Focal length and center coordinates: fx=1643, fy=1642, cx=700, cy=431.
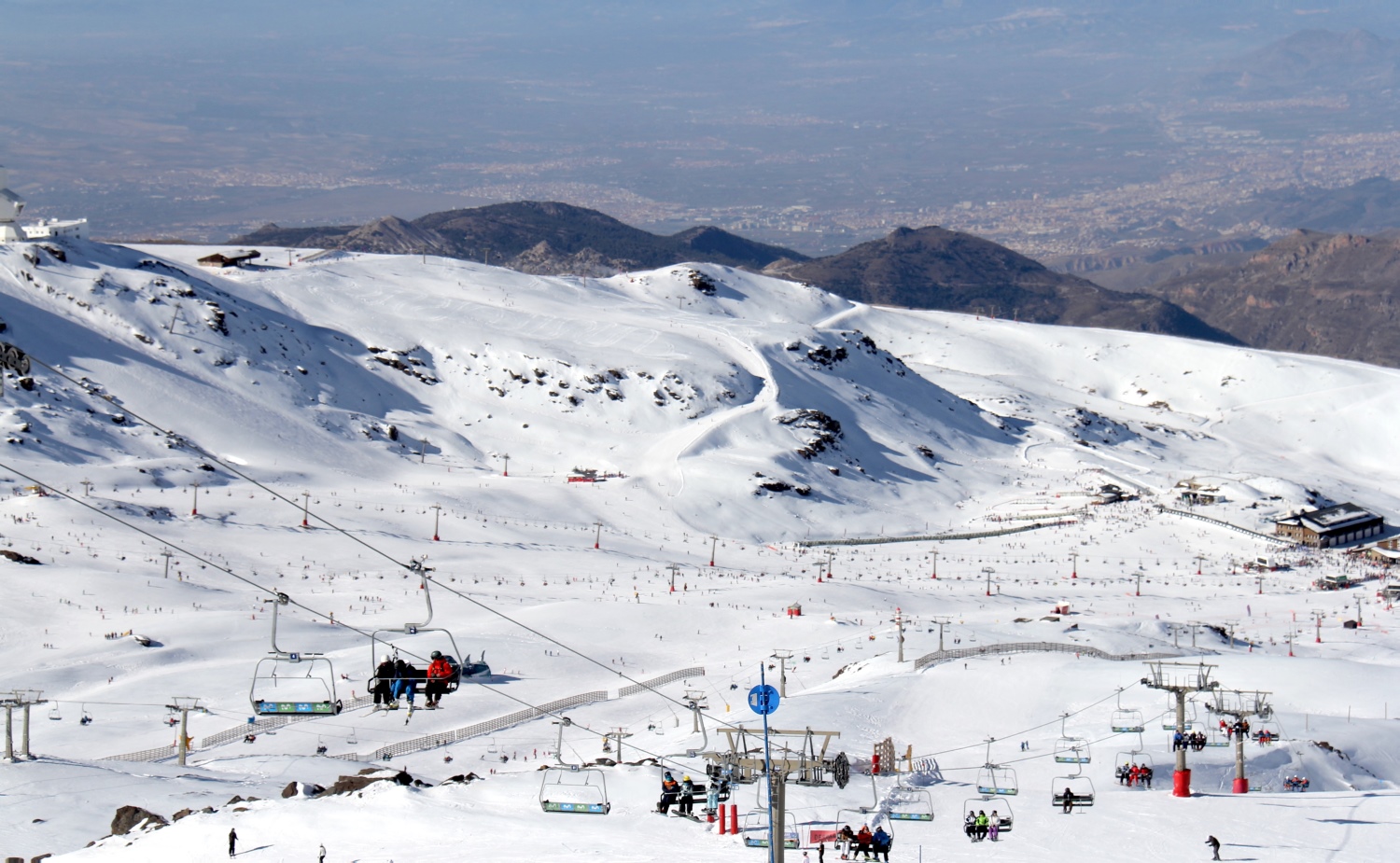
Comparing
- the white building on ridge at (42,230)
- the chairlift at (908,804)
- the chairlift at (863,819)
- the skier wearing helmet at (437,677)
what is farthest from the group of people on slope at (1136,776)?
the white building on ridge at (42,230)

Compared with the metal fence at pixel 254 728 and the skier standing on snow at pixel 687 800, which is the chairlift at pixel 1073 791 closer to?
the skier standing on snow at pixel 687 800

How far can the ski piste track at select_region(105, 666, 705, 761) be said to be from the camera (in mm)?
45188

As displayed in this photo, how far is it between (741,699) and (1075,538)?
1848 inches

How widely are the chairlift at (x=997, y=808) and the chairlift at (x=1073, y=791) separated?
3.73ft

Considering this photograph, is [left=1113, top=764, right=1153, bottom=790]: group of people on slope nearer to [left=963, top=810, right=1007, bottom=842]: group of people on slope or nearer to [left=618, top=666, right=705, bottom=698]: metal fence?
[left=963, top=810, right=1007, bottom=842]: group of people on slope

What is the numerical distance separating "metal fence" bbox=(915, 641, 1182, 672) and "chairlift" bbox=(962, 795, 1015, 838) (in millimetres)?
17034

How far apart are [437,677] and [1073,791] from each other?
18.8 metres

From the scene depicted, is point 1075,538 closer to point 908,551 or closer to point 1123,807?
point 908,551

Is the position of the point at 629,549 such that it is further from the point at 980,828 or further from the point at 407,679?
the point at 407,679

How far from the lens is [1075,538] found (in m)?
94.2

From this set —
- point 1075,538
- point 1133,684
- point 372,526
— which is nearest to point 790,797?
point 1133,684

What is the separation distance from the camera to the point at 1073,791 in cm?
3934

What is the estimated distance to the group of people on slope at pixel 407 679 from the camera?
2681 cm

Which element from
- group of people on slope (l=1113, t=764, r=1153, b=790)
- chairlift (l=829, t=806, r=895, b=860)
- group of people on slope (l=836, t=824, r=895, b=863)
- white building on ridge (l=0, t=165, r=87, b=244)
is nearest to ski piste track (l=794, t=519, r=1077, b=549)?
group of people on slope (l=1113, t=764, r=1153, b=790)
